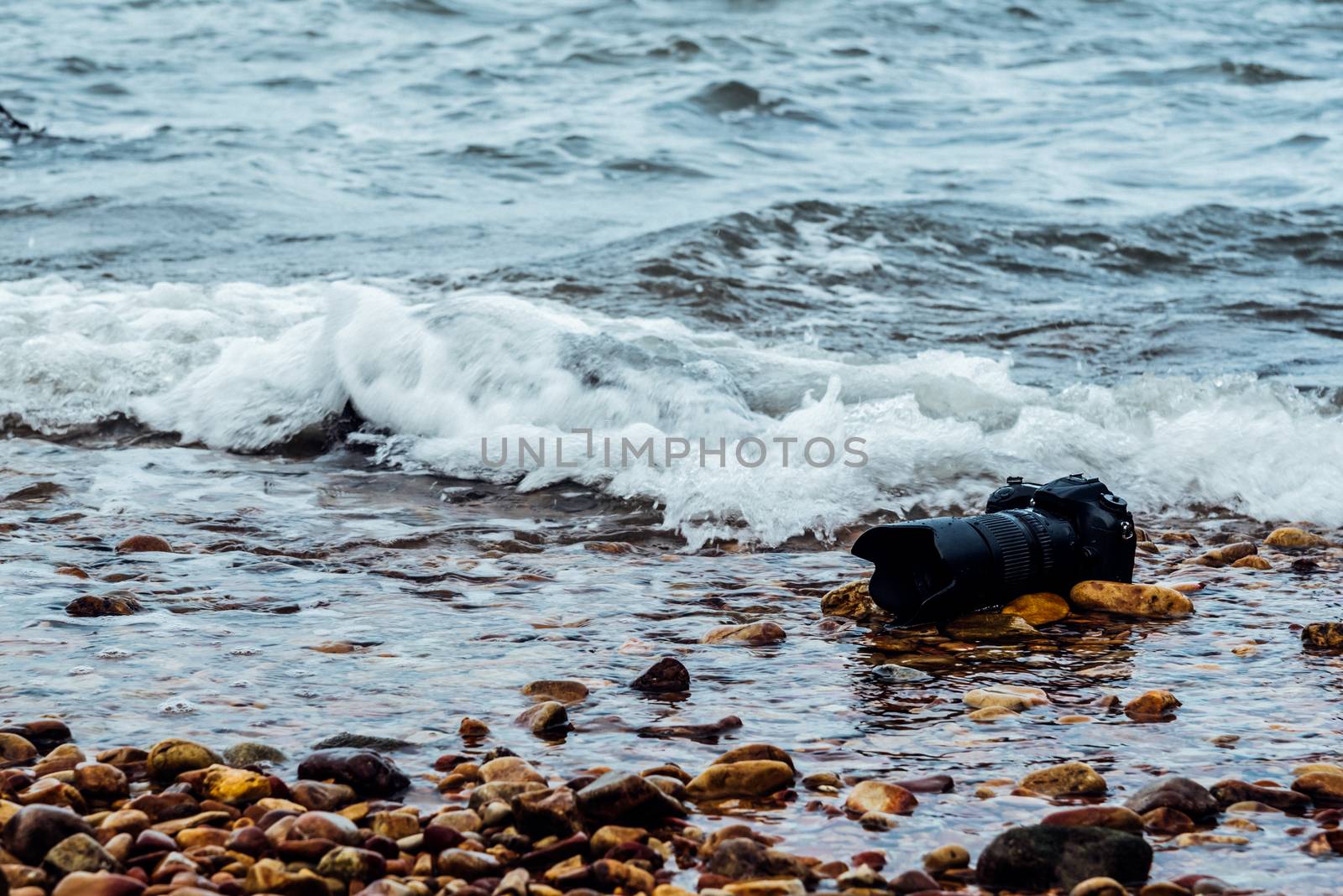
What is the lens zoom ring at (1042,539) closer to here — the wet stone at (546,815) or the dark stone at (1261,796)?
the dark stone at (1261,796)

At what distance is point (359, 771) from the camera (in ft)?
7.36

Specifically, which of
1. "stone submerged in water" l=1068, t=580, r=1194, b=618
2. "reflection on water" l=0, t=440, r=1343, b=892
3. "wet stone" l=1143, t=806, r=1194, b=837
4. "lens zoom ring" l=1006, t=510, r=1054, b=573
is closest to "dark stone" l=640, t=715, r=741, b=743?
"reflection on water" l=0, t=440, r=1343, b=892

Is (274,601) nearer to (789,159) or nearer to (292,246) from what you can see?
(292,246)

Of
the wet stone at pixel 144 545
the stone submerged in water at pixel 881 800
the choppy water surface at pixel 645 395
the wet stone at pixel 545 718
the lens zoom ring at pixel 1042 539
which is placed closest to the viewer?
the stone submerged in water at pixel 881 800

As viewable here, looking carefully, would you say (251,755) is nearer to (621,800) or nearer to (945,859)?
(621,800)

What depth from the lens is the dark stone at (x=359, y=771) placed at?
2.24 metres

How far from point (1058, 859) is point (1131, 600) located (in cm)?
153

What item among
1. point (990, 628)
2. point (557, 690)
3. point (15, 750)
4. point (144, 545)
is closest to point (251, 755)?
point (15, 750)

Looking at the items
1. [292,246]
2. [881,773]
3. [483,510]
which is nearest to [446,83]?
[292,246]

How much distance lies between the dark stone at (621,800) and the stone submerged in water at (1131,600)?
1.61 meters

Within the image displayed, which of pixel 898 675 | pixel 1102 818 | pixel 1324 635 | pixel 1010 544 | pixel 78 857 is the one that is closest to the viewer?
pixel 78 857

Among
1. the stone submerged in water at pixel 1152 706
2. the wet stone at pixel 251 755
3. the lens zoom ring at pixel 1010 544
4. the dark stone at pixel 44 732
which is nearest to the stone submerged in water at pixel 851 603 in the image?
the lens zoom ring at pixel 1010 544

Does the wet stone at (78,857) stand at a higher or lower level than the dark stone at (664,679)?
higher

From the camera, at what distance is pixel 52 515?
13.4 feet
